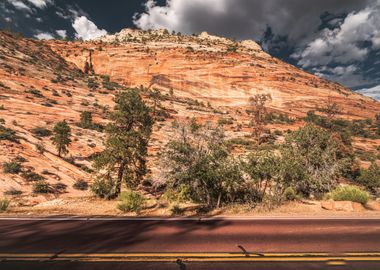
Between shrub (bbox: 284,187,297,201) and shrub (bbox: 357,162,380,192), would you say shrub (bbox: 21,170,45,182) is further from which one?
shrub (bbox: 357,162,380,192)

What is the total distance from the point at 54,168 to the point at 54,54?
2999 inches

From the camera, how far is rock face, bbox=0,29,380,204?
40.7 m

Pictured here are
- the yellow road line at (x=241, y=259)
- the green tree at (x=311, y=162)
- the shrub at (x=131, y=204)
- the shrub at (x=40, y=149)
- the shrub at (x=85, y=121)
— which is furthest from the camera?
the shrub at (x=85, y=121)

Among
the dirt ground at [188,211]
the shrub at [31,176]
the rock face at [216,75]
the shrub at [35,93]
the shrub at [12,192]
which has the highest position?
the rock face at [216,75]

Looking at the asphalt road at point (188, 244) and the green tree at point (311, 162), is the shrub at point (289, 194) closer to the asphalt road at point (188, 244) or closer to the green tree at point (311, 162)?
the green tree at point (311, 162)

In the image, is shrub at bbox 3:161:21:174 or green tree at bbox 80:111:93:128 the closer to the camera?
shrub at bbox 3:161:21:174

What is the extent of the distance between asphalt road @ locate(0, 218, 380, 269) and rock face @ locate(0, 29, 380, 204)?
21.8 meters

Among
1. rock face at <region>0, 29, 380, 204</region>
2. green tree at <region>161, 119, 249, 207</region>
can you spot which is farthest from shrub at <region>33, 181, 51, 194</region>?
green tree at <region>161, 119, 249, 207</region>

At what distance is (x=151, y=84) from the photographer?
84.9 meters

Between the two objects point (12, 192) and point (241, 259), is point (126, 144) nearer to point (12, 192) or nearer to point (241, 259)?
point (12, 192)

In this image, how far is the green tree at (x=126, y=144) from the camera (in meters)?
17.6

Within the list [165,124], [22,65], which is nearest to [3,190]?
[165,124]

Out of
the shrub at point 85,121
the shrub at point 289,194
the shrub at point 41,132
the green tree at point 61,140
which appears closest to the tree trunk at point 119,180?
the shrub at point 289,194

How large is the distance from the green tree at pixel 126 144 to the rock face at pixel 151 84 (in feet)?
41.3
